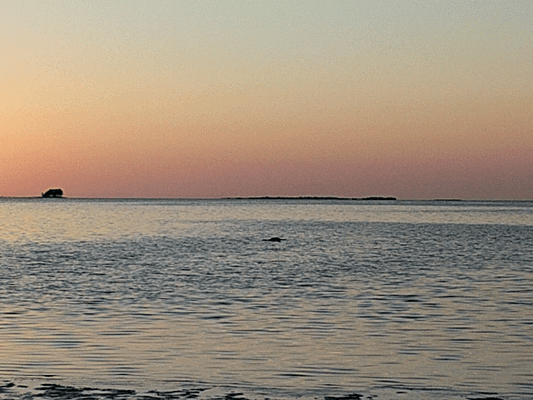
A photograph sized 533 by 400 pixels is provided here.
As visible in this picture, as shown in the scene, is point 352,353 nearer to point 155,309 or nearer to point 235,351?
point 235,351

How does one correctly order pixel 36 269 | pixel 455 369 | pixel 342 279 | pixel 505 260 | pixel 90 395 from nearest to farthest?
pixel 90 395
pixel 455 369
pixel 342 279
pixel 36 269
pixel 505 260

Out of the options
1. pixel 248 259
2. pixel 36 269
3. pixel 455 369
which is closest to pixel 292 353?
pixel 455 369

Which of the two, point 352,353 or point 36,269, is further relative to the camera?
point 36,269

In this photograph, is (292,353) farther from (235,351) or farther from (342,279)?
(342,279)

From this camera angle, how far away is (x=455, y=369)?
63.7ft

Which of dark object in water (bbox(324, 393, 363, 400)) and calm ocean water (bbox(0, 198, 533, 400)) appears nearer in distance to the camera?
dark object in water (bbox(324, 393, 363, 400))

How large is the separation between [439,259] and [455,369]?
3800cm

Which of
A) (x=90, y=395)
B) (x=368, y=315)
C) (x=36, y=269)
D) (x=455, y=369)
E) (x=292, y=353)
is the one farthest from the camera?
(x=36, y=269)

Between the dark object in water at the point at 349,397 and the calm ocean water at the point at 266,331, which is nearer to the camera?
the dark object in water at the point at 349,397

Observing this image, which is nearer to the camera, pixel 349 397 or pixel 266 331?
pixel 349 397

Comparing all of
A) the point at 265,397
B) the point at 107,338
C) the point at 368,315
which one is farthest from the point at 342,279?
the point at 265,397

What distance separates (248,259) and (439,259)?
12.4 m

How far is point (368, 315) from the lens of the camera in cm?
2831

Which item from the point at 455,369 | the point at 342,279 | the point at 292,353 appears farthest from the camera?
the point at 342,279
